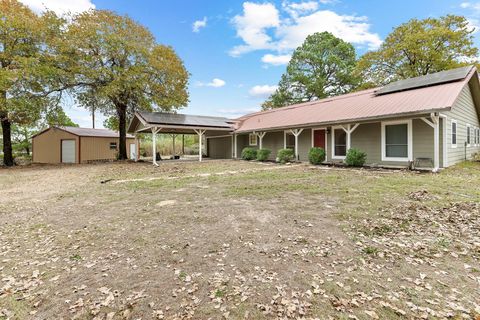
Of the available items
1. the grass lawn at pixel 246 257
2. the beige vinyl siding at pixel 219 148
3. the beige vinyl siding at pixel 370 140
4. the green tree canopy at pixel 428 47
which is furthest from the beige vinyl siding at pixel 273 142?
the green tree canopy at pixel 428 47

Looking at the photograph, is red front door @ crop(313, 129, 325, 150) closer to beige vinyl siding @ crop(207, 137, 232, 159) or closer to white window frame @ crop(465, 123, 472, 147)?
white window frame @ crop(465, 123, 472, 147)

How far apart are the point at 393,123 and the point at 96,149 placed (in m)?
20.8

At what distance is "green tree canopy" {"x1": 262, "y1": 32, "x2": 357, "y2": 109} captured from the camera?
28264 mm

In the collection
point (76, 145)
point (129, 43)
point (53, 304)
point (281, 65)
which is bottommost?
point (53, 304)

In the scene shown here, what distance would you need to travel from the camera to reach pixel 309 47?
2955 cm

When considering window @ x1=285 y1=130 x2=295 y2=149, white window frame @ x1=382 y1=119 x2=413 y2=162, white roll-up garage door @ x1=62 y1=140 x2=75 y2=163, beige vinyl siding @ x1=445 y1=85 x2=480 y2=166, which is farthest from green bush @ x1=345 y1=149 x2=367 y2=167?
white roll-up garage door @ x1=62 y1=140 x2=75 y2=163

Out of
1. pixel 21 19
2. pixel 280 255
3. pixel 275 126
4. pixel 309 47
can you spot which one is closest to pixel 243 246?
pixel 280 255

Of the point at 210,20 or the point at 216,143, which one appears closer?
the point at 210,20

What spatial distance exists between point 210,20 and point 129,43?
5314 mm

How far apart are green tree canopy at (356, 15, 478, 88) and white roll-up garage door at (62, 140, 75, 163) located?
1086 inches

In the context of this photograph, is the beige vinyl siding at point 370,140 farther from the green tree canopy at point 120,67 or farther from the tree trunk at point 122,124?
the tree trunk at point 122,124

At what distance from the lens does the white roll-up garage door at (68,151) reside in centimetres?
1950

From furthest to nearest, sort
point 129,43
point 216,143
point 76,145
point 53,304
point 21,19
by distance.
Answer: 1. point 216,143
2. point 76,145
3. point 129,43
4. point 21,19
5. point 53,304

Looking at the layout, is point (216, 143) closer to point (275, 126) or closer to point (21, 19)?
point (275, 126)
